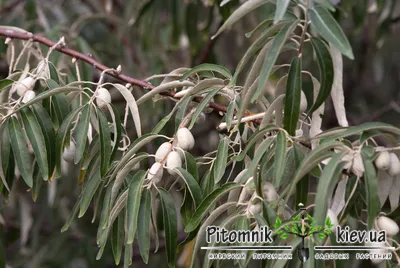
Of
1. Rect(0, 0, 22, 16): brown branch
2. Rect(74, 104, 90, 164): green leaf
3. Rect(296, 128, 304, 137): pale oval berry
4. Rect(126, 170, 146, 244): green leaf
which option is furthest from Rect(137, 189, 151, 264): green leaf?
Rect(0, 0, 22, 16): brown branch

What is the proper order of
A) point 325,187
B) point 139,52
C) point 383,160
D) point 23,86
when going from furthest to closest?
point 139,52, point 23,86, point 383,160, point 325,187

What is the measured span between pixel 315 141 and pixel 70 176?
4.22 feet

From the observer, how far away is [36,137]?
3.16 ft

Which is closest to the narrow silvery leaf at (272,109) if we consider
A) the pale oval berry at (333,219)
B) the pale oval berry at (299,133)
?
the pale oval berry at (299,133)

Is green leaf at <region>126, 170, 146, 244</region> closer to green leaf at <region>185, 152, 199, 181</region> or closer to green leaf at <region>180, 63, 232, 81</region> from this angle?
green leaf at <region>185, 152, 199, 181</region>

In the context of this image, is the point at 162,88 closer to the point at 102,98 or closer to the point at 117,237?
the point at 102,98

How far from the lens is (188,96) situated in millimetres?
984

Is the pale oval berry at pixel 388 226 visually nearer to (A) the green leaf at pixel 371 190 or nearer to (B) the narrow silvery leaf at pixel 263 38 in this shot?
(A) the green leaf at pixel 371 190

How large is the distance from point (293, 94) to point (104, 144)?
268 mm

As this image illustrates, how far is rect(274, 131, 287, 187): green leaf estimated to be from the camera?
0.80 meters

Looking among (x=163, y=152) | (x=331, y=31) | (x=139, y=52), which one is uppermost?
(x=139, y=52)

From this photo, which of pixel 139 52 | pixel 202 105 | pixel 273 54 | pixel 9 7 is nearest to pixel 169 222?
pixel 202 105

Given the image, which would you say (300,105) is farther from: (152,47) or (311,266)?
(152,47)

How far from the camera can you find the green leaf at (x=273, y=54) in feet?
2.62
